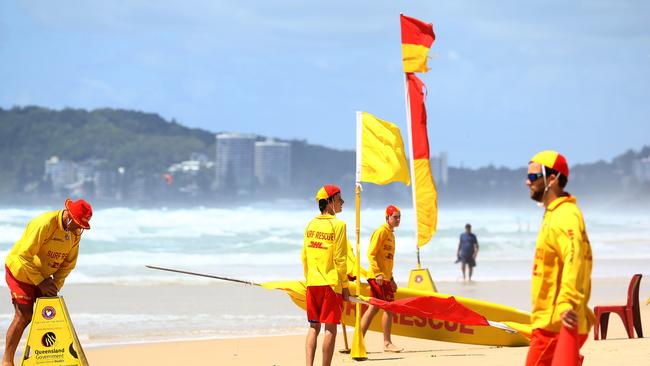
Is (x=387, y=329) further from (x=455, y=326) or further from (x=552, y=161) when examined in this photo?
(x=552, y=161)

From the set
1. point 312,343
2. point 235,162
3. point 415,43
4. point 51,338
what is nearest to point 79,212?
point 51,338

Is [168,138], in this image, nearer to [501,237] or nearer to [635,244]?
[501,237]

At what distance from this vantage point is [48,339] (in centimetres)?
709

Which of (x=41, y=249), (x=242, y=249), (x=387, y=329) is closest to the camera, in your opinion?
(x=41, y=249)

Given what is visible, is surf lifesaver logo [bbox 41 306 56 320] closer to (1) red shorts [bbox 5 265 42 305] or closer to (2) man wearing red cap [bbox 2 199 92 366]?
(2) man wearing red cap [bbox 2 199 92 366]

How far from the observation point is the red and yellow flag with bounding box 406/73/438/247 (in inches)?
467

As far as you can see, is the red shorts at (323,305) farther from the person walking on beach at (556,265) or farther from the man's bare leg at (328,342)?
the person walking on beach at (556,265)

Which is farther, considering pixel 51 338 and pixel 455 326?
pixel 455 326

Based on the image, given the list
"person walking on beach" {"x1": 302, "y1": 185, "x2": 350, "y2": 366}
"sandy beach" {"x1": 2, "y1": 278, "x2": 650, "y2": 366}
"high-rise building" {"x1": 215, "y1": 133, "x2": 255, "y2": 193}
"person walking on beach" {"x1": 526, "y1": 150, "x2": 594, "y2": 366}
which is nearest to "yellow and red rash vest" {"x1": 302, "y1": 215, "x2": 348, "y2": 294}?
"person walking on beach" {"x1": 302, "y1": 185, "x2": 350, "y2": 366}

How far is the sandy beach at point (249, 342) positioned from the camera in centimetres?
914

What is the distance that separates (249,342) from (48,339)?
14.4 ft

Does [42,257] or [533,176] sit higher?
[533,176]

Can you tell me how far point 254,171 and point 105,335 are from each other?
10691 cm

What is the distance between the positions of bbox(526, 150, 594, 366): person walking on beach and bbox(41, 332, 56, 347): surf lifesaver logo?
351cm
